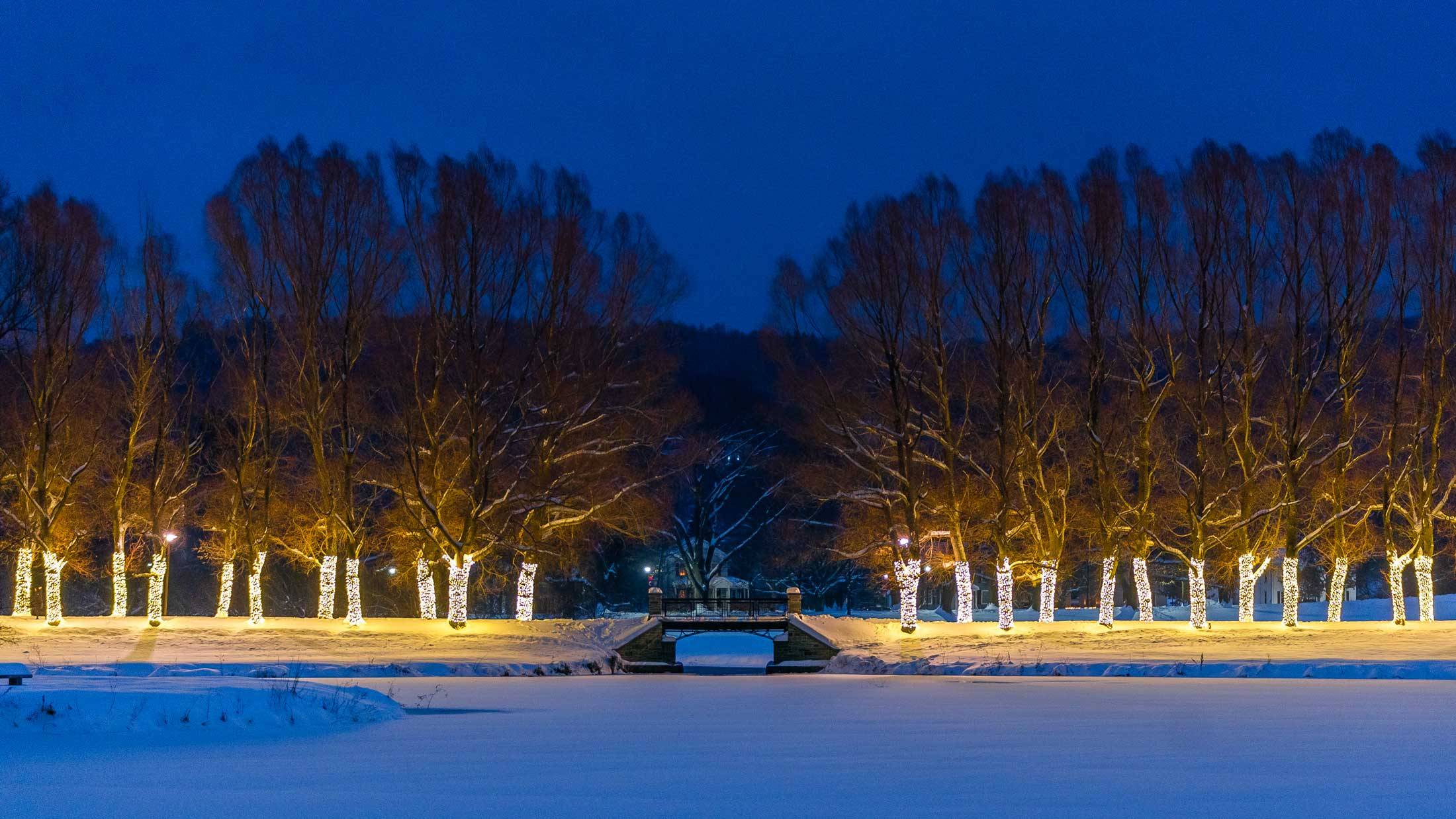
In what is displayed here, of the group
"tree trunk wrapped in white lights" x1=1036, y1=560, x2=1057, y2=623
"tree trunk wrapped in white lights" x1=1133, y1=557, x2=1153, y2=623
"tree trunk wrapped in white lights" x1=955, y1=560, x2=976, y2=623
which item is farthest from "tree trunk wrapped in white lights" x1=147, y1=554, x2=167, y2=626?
"tree trunk wrapped in white lights" x1=1133, y1=557, x2=1153, y2=623

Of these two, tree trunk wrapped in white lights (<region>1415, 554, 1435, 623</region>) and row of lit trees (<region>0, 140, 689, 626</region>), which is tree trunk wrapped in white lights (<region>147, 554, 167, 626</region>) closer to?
row of lit trees (<region>0, 140, 689, 626</region>)

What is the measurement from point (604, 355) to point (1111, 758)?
35.5 m

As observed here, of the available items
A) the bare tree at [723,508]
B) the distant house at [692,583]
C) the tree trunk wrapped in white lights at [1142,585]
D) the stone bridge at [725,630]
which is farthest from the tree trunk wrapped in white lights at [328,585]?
the tree trunk wrapped in white lights at [1142,585]

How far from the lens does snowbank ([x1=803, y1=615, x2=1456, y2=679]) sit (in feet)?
112

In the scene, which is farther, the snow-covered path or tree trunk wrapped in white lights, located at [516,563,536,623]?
tree trunk wrapped in white lights, located at [516,563,536,623]

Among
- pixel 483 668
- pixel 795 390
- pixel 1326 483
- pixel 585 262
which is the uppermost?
pixel 585 262

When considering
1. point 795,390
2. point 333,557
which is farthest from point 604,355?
point 333,557

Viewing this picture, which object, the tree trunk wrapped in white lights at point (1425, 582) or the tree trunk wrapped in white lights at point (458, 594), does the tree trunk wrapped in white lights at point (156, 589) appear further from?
the tree trunk wrapped in white lights at point (1425, 582)

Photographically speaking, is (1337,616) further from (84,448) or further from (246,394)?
(84,448)

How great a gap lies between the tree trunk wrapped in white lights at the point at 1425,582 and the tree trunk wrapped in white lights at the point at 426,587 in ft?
102

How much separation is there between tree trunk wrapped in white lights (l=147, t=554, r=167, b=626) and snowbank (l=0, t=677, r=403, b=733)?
26.6 metres

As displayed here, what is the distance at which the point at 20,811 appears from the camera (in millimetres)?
9703

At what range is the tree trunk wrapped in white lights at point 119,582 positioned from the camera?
45.1m

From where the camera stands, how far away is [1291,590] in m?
43.4
